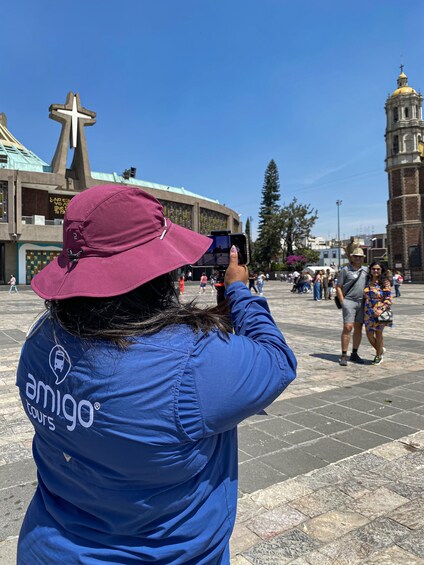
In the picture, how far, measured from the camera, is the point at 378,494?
9.54 feet

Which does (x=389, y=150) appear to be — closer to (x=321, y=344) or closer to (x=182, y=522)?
(x=321, y=344)

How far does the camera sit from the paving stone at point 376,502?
2.70m

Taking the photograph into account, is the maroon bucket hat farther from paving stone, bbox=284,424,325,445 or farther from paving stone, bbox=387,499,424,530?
paving stone, bbox=284,424,325,445

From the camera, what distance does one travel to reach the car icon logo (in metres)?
1.05

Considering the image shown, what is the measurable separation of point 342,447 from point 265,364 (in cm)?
301

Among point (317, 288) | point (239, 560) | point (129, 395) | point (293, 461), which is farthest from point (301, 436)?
point (317, 288)

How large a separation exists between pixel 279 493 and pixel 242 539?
573mm

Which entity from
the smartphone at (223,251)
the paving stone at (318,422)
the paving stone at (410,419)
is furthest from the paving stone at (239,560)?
the paving stone at (410,419)

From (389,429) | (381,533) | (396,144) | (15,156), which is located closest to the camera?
(381,533)

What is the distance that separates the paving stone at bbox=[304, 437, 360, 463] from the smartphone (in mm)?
2304

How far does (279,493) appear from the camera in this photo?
9.62 feet

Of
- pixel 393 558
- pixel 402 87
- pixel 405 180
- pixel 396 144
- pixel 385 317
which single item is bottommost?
pixel 393 558

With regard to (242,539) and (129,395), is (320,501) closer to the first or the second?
(242,539)

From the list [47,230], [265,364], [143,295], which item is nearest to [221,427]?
[265,364]
